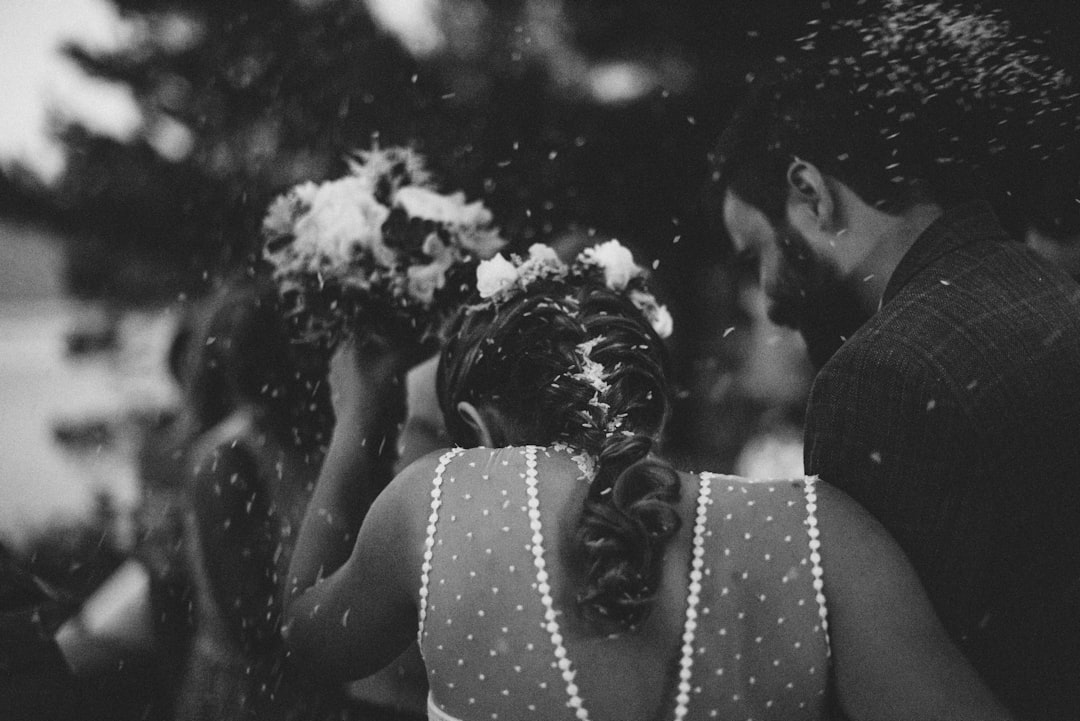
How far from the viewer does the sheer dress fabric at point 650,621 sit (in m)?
0.98

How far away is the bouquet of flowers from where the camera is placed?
1.63m

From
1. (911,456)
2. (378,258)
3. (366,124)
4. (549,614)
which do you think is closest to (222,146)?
(366,124)

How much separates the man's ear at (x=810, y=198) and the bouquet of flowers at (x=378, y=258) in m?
0.58

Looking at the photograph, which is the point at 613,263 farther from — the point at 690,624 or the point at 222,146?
the point at 222,146

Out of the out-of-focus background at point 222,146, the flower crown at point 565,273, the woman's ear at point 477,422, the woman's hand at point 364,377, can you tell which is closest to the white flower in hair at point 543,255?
the flower crown at point 565,273

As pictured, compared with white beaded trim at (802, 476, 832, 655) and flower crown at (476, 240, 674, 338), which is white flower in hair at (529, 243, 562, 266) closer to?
flower crown at (476, 240, 674, 338)

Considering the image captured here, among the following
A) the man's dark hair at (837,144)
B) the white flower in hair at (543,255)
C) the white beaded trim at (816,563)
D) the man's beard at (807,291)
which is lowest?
the man's beard at (807,291)

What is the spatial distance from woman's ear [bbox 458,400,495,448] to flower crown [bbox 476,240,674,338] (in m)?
0.16

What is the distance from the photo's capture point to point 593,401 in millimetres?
1083

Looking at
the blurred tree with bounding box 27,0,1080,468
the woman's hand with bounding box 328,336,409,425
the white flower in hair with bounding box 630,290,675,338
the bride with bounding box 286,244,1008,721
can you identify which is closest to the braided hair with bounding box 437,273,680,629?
the bride with bounding box 286,244,1008,721

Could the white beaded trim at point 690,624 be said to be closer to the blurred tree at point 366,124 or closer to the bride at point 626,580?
the bride at point 626,580

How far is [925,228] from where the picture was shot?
1.35 m

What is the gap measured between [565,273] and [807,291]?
2.00ft

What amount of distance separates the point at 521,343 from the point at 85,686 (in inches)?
55.8
